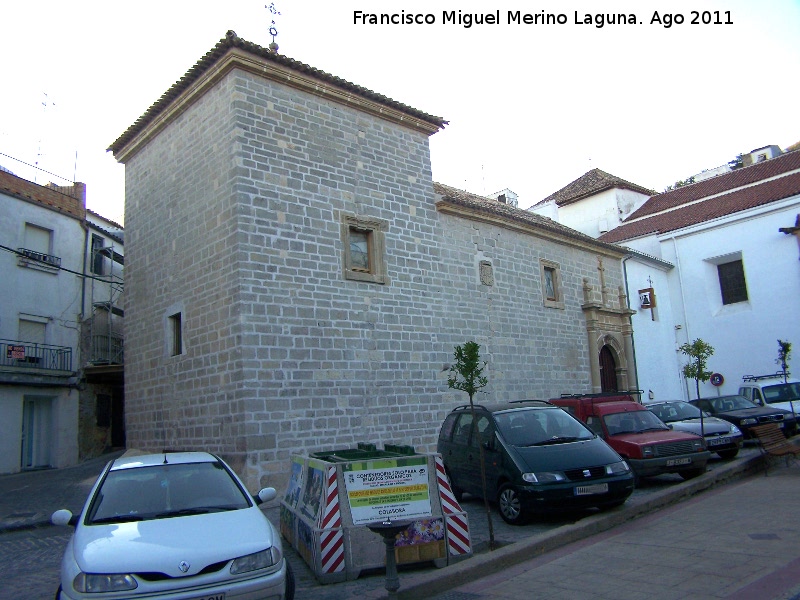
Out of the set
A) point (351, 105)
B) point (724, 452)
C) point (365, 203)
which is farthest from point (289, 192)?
point (724, 452)

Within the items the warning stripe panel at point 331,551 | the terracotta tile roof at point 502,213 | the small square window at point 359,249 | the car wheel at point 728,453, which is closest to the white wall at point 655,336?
the terracotta tile roof at point 502,213

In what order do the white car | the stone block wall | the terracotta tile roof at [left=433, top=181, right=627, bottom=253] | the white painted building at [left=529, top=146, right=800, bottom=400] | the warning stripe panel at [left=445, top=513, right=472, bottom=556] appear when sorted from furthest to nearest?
the white painted building at [left=529, top=146, right=800, bottom=400]
the terracotta tile roof at [left=433, top=181, right=627, bottom=253]
the stone block wall
the warning stripe panel at [left=445, top=513, right=472, bottom=556]
the white car

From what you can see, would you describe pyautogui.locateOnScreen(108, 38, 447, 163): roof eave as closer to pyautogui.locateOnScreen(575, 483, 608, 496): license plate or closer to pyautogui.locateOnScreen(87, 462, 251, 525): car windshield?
pyautogui.locateOnScreen(87, 462, 251, 525): car windshield

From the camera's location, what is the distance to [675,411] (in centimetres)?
1388

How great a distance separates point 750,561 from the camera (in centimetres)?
586

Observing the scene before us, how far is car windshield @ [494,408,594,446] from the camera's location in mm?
8844

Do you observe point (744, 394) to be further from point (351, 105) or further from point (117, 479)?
point (117, 479)

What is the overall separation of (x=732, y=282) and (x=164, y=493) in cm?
2516

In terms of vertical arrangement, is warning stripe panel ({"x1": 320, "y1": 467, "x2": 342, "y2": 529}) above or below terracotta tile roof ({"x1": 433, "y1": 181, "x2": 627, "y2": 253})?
below

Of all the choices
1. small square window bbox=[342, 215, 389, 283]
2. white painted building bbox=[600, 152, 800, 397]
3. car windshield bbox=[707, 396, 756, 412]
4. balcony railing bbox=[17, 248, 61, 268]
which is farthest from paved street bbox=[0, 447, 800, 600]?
white painted building bbox=[600, 152, 800, 397]

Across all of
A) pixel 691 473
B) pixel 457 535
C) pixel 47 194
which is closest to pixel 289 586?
pixel 457 535

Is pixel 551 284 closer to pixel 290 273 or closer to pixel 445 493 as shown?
pixel 290 273

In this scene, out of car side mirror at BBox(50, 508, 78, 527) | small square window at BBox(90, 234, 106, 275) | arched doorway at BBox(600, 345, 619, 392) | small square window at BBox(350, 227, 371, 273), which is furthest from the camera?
small square window at BBox(90, 234, 106, 275)

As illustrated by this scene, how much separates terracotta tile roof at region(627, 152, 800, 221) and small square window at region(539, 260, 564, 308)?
12.7 m
